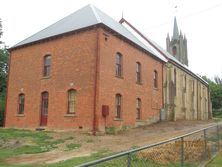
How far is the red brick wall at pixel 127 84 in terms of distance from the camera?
22.6 metres

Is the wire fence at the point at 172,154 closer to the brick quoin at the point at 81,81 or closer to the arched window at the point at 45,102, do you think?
the brick quoin at the point at 81,81

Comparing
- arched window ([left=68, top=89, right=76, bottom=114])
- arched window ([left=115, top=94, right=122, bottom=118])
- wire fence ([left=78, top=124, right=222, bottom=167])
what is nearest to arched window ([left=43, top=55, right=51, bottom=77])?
arched window ([left=68, top=89, right=76, bottom=114])

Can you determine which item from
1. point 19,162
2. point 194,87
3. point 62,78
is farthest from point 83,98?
point 194,87

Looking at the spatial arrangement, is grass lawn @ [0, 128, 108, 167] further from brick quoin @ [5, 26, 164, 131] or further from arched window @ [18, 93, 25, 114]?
arched window @ [18, 93, 25, 114]

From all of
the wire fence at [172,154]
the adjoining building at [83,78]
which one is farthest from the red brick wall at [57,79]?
the wire fence at [172,154]

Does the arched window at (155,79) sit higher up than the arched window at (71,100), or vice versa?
the arched window at (155,79)

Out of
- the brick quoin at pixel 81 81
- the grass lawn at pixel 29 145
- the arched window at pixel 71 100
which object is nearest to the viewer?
the grass lawn at pixel 29 145

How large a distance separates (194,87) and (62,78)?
85.1ft

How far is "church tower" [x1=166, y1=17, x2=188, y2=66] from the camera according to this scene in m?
71.1

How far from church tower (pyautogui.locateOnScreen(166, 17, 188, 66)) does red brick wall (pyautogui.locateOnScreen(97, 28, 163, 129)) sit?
131ft

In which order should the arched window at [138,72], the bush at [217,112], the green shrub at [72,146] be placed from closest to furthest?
the green shrub at [72,146], the arched window at [138,72], the bush at [217,112]

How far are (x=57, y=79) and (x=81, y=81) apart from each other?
254cm

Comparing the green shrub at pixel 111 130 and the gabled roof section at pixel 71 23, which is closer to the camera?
the green shrub at pixel 111 130

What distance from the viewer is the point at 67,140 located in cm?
1812
